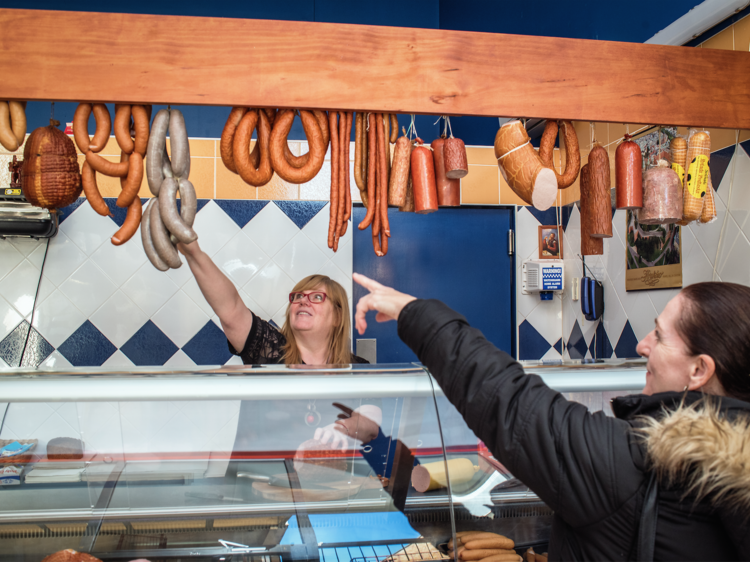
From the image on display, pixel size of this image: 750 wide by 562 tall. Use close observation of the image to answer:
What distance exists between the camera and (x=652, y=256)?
9.52 ft

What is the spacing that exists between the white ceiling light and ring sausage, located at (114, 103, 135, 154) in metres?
2.28

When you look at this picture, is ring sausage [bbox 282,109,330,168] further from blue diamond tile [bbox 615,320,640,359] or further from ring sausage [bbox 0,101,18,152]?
blue diamond tile [bbox 615,320,640,359]

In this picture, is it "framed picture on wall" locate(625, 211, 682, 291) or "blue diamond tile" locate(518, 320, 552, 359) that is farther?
"blue diamond tile" locate(518, 320, 552, 359)

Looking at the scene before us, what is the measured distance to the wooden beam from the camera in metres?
1.62

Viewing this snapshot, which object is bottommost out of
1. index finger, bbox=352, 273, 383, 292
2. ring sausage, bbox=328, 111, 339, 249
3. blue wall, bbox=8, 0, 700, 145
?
index finger, bbox=352, 273, 383, 292

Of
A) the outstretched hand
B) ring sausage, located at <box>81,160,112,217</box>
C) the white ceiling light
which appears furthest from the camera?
the white ceiling light

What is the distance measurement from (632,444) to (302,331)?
172cm

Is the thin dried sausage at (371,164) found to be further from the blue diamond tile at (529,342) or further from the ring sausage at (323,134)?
the blue diamond tile at (529,342)

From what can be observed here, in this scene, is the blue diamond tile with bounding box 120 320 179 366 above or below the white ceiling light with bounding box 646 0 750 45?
below

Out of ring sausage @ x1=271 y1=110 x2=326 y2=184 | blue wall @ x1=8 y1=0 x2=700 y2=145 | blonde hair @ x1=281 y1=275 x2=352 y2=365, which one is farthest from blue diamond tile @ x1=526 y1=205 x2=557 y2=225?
ring sausage @ x1=271 y1=110 x2=326 y2=184

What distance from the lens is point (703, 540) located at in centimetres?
89

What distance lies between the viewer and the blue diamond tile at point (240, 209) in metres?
3.50

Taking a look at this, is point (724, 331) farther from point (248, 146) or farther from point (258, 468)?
point (248, 146)

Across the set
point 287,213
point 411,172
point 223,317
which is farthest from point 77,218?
point 411,172
